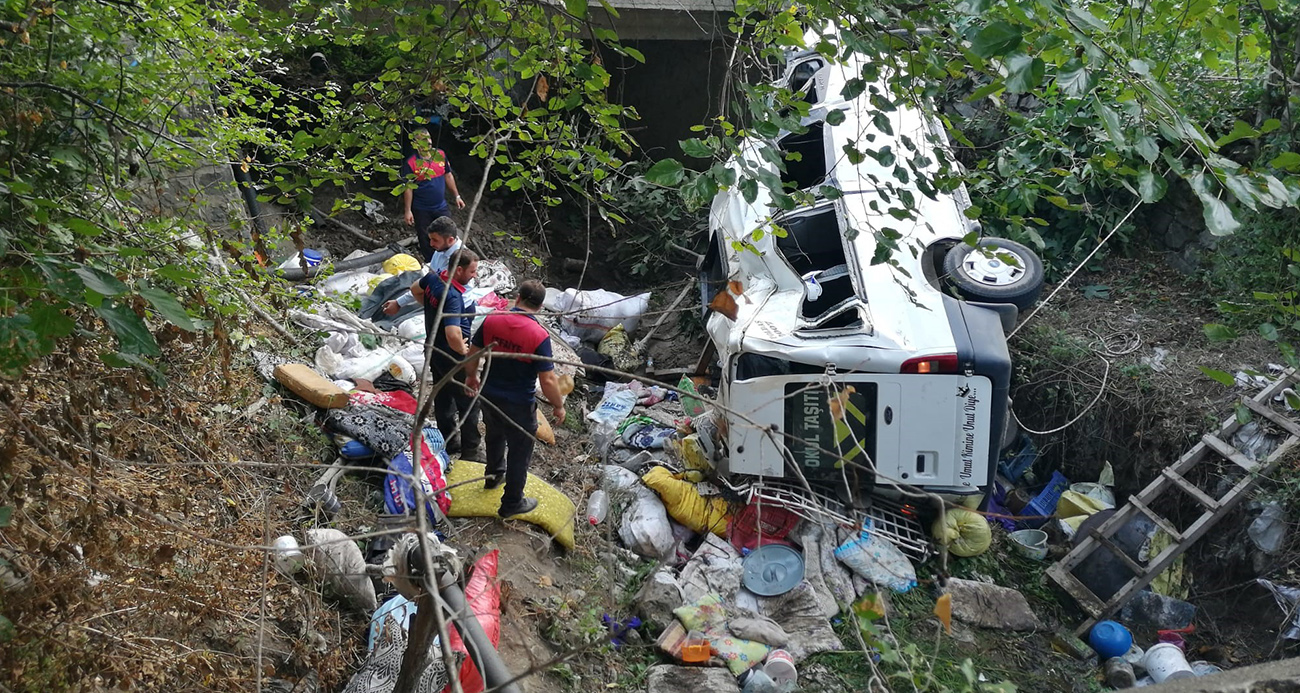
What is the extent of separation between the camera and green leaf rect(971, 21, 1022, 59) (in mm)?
1973

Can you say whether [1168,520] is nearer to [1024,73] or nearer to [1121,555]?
[1121,555]

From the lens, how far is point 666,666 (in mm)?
4738

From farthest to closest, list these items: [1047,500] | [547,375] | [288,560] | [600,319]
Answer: [600,319] → [1047,500] → [547,375] → [288,560]

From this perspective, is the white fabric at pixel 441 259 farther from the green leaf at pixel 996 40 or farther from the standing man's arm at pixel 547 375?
the green leaf at pixel 996 40

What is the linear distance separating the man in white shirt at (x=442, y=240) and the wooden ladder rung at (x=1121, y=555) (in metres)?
4.69

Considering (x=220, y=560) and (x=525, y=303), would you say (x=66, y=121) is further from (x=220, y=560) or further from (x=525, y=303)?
(x=525, y=303)

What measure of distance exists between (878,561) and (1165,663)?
1.77 metres

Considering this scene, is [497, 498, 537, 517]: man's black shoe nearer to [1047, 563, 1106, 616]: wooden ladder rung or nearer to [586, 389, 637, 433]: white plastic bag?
[586, 389, 637, 433]: white plastic bag

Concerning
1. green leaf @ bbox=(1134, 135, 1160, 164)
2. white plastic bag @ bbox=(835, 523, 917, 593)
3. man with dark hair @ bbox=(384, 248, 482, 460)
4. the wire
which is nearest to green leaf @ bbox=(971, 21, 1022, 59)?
green leaf @ bbox=(1134, 135, 1160, 164)

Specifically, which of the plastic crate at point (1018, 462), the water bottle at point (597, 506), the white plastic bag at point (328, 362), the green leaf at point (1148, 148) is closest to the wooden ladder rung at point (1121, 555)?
the plastic crate at point (1018, 462)

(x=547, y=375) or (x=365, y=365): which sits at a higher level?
(x=547, y=375)

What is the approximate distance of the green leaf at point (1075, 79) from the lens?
208 centimetres

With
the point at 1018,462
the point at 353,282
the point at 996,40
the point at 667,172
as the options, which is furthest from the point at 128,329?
the point at 1018,462

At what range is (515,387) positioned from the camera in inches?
183
